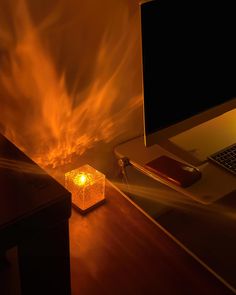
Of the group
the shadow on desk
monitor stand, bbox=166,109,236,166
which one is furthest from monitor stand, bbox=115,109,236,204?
the shadow on desk

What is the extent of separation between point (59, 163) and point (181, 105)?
42 cm

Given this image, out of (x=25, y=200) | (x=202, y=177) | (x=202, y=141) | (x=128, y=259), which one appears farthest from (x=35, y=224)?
(x=202, y=141)

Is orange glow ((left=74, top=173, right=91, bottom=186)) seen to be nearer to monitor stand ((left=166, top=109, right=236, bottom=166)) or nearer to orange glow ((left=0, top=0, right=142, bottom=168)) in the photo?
orange glow ((left=0, top=0, right=142, bottom=168))

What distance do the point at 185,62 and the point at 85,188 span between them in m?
0.45

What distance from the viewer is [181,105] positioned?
4.24ft

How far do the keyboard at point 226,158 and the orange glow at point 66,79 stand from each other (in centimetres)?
34

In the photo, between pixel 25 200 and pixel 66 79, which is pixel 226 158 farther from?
pixel 25 200

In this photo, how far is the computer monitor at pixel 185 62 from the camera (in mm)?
1146

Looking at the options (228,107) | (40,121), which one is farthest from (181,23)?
(40,121)

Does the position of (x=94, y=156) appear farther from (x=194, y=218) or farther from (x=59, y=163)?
(x=194, y=218)

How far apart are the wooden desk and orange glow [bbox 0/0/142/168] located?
254mm

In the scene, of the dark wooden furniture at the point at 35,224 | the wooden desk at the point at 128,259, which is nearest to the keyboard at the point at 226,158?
the wooden desk at the point at 128,259

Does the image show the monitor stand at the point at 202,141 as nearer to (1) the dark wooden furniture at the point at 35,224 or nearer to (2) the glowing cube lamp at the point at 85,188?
(2) the glowing cube lamp at the point at 85,188

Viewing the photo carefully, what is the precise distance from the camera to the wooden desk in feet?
3.52
